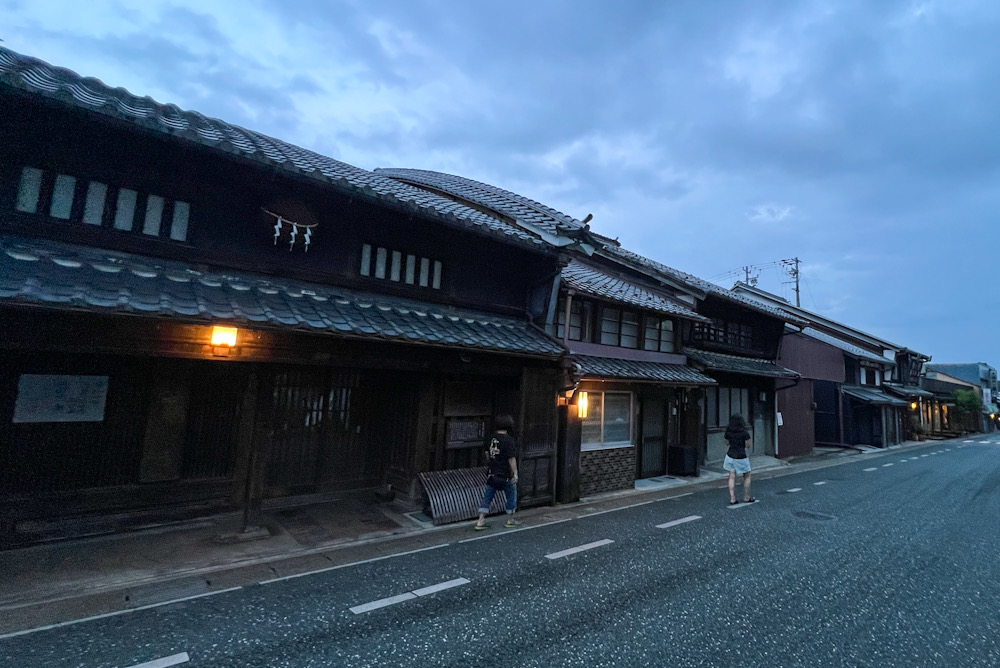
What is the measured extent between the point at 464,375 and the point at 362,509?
10.9 feet

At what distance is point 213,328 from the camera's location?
20.2 ft

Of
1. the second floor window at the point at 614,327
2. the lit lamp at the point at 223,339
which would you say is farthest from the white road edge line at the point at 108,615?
the second floor window at the point at 614,327

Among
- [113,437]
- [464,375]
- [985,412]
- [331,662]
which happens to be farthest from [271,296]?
[985,412]

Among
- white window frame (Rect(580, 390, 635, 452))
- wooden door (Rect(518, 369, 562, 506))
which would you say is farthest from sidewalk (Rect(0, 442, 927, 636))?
white window frame (Rect(580, 390, 635, 452))

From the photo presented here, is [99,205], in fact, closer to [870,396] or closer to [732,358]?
[732,358]

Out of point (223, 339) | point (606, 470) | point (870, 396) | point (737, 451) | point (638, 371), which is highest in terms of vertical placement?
point (870, 396)

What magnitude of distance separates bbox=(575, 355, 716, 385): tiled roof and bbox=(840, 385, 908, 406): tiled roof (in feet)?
57.3

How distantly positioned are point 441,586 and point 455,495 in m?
2.99

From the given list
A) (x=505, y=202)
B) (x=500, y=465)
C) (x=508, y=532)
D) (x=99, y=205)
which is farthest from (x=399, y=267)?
(x=505, y=202)

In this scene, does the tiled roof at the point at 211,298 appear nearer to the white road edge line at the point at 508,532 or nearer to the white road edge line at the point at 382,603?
the white road edge line at the point at 508,532

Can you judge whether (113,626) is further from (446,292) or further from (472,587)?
(446,292)

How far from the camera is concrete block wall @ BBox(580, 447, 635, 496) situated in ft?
36.7

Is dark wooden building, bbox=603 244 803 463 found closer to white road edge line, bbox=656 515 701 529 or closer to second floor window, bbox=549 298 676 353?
second floor window, bbox=549 298 676 353

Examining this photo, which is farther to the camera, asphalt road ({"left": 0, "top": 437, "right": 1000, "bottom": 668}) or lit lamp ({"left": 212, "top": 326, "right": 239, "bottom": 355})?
lit lamp ({"left": 212, "top": 326, "right": 239, "bottom": 355})
